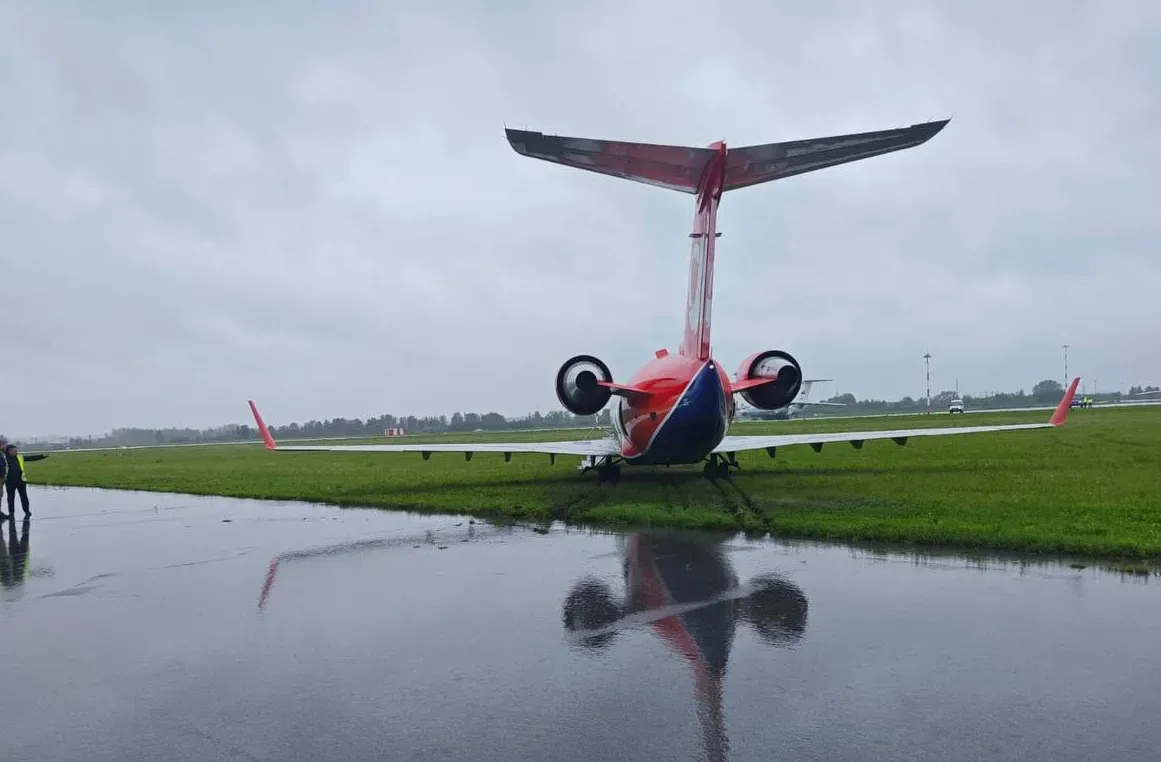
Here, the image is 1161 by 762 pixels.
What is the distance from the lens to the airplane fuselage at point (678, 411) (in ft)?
46.4

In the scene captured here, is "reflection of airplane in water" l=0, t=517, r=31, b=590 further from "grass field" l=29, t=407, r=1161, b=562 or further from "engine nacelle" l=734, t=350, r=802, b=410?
"engine nacelle" l=734, t=350, r=802, b=410

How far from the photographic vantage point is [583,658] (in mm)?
5816

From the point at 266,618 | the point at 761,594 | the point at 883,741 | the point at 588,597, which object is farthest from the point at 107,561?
the point at 883,741

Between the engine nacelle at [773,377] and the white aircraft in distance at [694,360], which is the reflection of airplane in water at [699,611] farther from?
the engine nacelle at [773,377]

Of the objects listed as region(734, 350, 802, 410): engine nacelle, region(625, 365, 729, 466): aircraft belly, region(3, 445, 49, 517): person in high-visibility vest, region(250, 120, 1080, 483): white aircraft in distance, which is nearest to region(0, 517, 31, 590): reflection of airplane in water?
region(3, 445, 49, 517): person in high-visibility vest

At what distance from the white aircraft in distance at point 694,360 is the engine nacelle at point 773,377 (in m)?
0.02

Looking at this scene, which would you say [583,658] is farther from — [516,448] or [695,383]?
[516,448]

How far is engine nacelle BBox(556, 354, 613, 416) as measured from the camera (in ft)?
57.0

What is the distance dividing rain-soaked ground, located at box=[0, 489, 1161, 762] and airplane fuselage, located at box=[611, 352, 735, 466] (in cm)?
433

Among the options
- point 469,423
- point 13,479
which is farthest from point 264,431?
point 469,423

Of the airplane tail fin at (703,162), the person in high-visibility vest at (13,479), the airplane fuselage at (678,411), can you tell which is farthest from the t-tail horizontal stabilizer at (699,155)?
the person in high-visibility vest at (13,479)

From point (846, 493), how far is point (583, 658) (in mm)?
10743

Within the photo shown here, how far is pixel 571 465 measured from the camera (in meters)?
27.1

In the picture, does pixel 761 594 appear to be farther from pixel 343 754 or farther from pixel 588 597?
pixel 343 754
